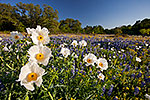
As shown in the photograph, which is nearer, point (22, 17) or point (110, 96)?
point (110, 96)

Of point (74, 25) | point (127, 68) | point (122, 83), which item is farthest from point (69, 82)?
point (74, 25)

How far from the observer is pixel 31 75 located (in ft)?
2.89

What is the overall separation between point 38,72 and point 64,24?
42079mm

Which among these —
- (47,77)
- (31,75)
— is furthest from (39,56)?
(47,77)

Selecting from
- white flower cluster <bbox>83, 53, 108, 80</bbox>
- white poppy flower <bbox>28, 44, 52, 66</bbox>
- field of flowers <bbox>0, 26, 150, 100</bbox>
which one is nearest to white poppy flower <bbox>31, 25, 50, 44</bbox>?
field of flowers <bbox>0, 26, 150, 100</bbox>

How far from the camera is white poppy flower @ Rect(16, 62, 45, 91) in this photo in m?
0.81

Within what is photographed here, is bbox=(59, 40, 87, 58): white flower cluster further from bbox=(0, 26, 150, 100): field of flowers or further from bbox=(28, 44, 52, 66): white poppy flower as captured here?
bbox=(28, 44, 52, 66): white poppy flower

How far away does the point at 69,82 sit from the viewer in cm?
183

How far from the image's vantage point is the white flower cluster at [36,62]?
2.67 feet

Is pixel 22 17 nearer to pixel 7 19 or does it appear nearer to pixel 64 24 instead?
pixel 7 19

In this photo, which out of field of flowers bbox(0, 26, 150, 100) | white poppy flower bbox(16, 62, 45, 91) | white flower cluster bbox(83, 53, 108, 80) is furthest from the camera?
white flower cluster bbox(83, 53, 108, 80)

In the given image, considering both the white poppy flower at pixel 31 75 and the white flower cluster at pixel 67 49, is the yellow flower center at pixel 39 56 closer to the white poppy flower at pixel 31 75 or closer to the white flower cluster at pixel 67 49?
the white poppy flower at pixel 31 75

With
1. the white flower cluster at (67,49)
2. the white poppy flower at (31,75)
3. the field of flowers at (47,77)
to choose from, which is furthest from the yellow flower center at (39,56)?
the white flower cluster at (67,49)

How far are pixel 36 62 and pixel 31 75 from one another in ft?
0.39
